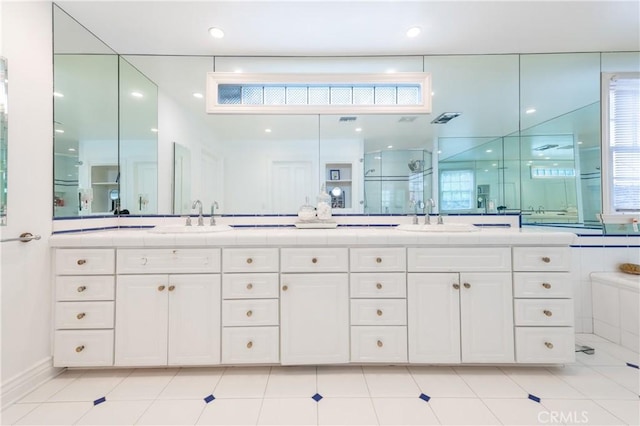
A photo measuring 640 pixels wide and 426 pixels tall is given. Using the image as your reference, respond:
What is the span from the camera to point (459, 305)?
168 cm

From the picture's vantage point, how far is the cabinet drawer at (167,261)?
1.66 m

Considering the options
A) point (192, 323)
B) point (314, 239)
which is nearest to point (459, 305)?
point (314, 239)

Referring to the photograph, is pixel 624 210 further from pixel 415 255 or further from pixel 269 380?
pixel 269 380

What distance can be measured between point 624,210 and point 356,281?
2.47 m

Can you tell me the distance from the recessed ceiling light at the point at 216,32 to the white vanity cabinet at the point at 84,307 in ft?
5.38

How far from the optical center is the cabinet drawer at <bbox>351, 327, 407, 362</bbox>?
1.67 meters

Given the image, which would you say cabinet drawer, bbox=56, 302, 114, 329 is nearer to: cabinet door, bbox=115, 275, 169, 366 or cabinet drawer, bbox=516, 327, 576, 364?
cabinet door, bbox=115, 275, 169, 366

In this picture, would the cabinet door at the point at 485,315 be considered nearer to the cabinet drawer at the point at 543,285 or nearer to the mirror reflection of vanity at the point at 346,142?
the cabinet drawer at the point at 543,285

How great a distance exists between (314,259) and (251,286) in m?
0.43

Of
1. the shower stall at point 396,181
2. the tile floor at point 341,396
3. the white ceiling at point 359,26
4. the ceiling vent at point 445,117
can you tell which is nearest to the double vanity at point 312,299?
the tile floor at point 341,396

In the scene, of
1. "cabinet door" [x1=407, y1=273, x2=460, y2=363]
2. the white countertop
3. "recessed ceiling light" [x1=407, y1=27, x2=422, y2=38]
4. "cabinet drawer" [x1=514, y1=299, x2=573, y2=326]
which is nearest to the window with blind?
the white countertop

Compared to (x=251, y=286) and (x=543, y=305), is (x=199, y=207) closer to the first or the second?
(x=251, y=286)

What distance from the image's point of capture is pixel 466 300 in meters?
1.68

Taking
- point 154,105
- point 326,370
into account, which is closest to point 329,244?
point 326,370
